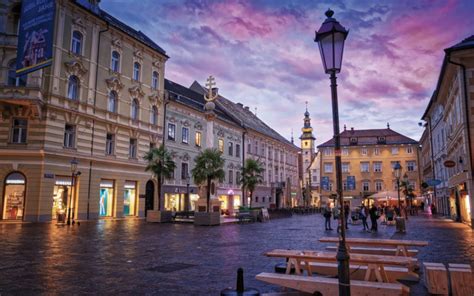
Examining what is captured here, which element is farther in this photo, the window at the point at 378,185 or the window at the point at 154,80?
the window at the point at 378,185

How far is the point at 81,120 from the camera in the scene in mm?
29250

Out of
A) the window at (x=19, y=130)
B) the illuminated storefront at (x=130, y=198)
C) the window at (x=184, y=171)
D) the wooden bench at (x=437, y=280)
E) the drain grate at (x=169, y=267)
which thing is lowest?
the drain grate at (x=169, y=267)

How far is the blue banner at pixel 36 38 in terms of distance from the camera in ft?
72.6

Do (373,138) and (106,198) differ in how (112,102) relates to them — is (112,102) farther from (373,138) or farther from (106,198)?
(373,138)

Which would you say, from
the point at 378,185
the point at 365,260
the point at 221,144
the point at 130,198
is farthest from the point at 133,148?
the point at 378,185

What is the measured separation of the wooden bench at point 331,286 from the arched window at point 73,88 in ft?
85.8

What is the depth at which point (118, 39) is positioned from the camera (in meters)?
33.2

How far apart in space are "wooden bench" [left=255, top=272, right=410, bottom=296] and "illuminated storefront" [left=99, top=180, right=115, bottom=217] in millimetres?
27033

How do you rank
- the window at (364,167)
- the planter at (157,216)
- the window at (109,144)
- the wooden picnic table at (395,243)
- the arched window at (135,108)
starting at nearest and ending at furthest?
the wooden picnic table at (395,243) → the planter at (157,216) → the window at (109,144) → the arched window at (135,108) → the window at (364,167)

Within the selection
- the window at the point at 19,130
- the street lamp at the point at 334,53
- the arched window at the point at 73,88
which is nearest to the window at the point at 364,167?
the arched window at the point at 73,88

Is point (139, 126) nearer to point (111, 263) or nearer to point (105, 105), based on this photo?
point (105, 105)

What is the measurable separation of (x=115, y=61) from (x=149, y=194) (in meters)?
12.8

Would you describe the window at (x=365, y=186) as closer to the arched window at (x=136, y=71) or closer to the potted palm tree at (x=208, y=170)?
the potted palm tree at (x=208, y=170)

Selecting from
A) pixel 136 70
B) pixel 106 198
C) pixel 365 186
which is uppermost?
pixel 136 70
